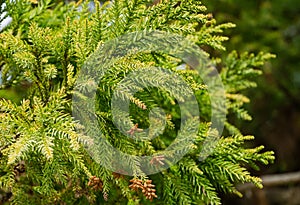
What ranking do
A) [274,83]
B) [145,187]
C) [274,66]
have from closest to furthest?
[145,187] → [274,83] → [274,66]

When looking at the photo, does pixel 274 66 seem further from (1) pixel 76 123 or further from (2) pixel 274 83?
(1) pixel 76 123

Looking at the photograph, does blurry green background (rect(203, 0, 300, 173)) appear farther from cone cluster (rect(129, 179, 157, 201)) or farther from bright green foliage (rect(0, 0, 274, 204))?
cone cluster (rect(129, 179, 157, 201))

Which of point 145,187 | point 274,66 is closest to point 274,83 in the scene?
point 274,66

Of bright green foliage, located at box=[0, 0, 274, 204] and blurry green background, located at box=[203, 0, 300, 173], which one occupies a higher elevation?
bright green foliage, located at box=[0, 0, 274, 204]

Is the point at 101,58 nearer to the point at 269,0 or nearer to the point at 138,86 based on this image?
the point at 138,86

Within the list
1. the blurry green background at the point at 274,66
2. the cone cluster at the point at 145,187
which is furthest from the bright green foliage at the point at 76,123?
the blurry green background at the point at 274,66

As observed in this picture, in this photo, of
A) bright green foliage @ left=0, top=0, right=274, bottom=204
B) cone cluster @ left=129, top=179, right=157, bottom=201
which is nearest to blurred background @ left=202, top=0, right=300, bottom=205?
bright green foliage @ left=0, top=0, right=274, bottom=204
